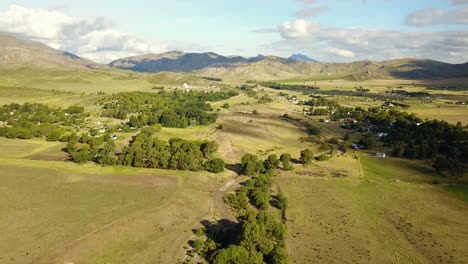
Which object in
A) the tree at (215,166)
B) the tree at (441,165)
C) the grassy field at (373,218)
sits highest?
the tree at (441,165)

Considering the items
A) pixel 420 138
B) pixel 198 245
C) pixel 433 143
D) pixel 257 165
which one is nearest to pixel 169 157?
pixel 257 165

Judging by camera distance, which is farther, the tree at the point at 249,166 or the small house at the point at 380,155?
the small house at the point at 380,155

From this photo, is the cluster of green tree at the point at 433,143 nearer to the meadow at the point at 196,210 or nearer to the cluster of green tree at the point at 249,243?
the meadow at the point at 196,210

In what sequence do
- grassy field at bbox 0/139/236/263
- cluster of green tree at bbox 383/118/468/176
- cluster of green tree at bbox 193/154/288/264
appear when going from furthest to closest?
cluster of green tree at bbox 383/118/468/176, grassy field at bbox 0/139/236/263, cluster of green tree at bbox 193/154/288/264

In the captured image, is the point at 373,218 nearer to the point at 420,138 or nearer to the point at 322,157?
the point at 322,157

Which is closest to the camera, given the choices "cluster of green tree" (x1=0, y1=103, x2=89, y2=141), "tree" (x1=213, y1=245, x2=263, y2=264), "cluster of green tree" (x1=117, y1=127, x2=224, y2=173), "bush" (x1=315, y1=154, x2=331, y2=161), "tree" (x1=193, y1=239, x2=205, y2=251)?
"tree" (x1=213, y1=245, x2=263, y2=264)

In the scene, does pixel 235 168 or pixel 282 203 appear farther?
pixel 235 168

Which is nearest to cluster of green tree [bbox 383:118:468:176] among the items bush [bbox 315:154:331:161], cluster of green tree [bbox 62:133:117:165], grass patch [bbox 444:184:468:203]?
grass patch [bbox 444:184:468:203]

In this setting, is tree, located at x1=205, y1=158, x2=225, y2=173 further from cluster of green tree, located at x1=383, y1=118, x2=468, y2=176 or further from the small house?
cluster of green tree, located at x1=383, y1=118, x2=468, y2=176

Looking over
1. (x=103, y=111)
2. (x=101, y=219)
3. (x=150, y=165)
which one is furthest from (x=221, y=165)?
(x=103, y=111)

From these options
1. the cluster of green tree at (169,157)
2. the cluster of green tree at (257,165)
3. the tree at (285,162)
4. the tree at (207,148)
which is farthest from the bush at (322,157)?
the tree at (207,148)
